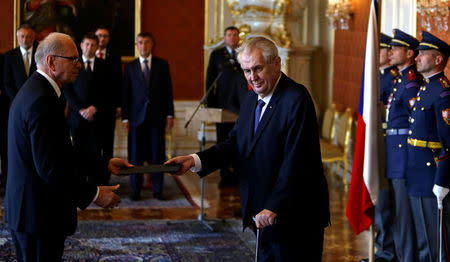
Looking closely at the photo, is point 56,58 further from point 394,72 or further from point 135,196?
point 135,196

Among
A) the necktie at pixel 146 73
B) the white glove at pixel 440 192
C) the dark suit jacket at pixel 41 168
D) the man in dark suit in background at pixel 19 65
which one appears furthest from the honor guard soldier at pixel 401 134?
the man in dark suit in background at pixel 19 65

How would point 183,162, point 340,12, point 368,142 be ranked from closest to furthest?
point 183,162 < point 368,142 < point 340,12

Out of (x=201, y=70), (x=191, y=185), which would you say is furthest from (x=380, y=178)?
(x=201, y=70)

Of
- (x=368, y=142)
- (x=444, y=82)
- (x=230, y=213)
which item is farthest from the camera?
(x=230, y=213)

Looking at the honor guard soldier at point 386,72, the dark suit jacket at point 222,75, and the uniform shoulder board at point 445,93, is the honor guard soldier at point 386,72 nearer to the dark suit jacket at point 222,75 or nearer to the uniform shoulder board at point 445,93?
the uniform shoulder board at point 445,93

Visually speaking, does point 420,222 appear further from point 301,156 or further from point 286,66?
point 286,66

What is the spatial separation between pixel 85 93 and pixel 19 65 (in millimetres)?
780

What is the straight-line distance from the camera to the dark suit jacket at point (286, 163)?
338cm

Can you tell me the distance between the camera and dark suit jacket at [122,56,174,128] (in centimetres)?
765

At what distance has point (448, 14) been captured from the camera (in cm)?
601

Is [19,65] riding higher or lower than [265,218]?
higher

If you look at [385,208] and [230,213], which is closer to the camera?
[385,208]

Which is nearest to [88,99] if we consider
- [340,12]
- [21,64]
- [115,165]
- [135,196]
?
[21,64]

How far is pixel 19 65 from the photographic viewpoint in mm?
7613
